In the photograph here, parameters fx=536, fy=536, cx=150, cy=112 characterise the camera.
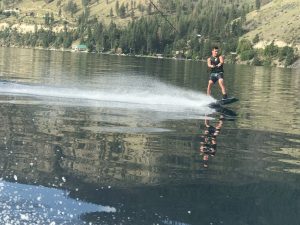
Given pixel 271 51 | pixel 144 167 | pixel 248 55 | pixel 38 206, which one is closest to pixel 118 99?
pixel 144 167

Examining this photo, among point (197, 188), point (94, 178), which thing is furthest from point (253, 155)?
point (94, 178)

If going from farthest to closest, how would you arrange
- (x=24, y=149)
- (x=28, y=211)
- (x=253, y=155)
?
(x=253, y=155) → (x=24, y=149) → (x=28, y=211)

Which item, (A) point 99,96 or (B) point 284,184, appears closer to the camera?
(B) point 284,184

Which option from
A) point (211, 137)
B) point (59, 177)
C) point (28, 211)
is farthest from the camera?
point (211, 137)

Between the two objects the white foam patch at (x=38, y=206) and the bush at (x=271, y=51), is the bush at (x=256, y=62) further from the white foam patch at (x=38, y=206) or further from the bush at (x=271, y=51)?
the white foam patch at (x=38, y=206)

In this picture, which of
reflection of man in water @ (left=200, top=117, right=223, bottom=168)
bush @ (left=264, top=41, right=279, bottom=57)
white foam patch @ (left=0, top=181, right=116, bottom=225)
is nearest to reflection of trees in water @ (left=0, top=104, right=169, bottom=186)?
white foam patch @ (left=0, top=181, right=116, bottom=225)

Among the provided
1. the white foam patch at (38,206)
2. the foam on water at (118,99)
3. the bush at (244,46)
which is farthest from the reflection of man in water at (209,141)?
the bush at (244,46)

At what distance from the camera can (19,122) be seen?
1728cm

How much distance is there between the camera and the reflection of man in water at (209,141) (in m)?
13.7

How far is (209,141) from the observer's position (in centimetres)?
1578

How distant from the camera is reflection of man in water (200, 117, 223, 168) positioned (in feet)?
45.1

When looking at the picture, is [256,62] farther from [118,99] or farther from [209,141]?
[209,141]

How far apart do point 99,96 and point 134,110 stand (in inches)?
214

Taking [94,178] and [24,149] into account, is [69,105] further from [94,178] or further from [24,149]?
[94,178]
